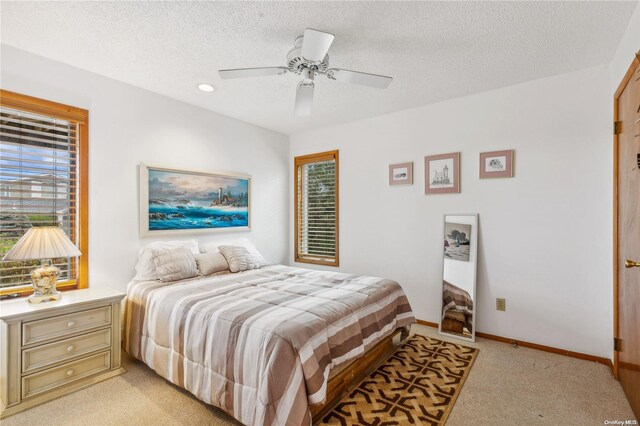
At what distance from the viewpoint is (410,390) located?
231 cm

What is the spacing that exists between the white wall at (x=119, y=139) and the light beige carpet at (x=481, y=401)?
1.03 metres

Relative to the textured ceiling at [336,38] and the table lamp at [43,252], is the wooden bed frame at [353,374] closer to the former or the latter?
the table lamp at [43,252]

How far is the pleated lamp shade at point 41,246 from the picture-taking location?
7.05 ft

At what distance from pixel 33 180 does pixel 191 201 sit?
138cm

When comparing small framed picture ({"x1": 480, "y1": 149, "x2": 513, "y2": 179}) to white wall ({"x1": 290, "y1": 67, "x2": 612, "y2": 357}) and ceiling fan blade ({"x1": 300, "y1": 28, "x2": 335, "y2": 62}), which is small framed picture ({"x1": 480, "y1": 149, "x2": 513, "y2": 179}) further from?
ceiling fan blade ({"x1": 300, "y1": 28, "x2": 335, "y2": 62})

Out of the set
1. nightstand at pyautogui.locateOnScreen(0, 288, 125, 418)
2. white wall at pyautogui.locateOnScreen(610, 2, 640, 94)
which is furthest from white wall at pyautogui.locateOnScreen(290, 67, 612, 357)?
nightstand at pyautogui.locateOnScreen(0, 288, 125, 418)

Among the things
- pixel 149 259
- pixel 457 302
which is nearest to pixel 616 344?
pixel 457 302

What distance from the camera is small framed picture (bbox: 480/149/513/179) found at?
315 cm

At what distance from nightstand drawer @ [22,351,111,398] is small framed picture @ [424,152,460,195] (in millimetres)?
3556

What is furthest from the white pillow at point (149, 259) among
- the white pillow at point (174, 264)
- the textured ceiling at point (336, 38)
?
the textured ceiling at point (336, 38)

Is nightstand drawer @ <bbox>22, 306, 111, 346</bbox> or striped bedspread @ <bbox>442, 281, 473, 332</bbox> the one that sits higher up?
nightstand drawer @ <bbox>22, 306, 111, 346</bbox>

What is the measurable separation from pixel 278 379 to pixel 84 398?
5.30 ft

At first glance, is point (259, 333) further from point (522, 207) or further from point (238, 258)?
point (522, 207)

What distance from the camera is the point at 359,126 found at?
4262mm
